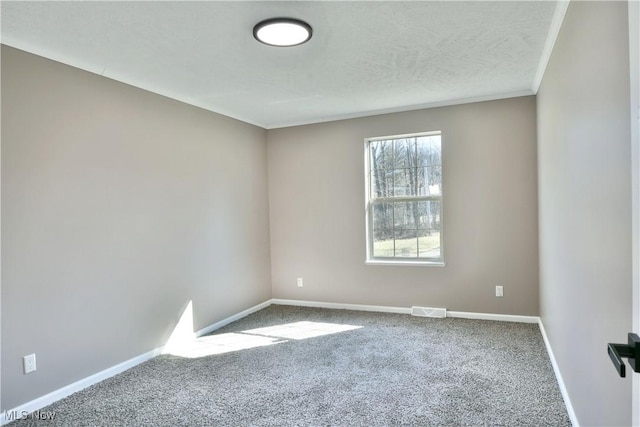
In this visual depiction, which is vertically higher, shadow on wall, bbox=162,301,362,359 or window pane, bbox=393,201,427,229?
window pane, bbox=393,201,427,229

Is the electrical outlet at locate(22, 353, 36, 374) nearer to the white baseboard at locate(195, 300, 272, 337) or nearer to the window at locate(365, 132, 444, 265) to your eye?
the white baseboard at locate(195, 300, 272, 337)

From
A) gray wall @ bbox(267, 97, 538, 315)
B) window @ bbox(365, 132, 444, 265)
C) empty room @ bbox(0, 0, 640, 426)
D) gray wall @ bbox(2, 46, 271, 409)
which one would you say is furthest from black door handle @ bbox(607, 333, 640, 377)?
window @ bbox(365, 132, 444, 265)

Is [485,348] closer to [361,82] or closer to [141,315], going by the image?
[361,82]

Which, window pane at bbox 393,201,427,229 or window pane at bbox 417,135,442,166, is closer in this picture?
window pane at bbox 417,135,442,166

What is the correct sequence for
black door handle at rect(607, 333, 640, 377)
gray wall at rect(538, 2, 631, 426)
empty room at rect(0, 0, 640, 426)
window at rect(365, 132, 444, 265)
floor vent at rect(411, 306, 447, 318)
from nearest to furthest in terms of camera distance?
black door handle at rect(607, 333, 640, 377) < gray wall at rect(538, 2, 631, 426) < empty room at rect(0, 0, 640, 426) < floor vent at rect(411, 306, 447, 318) < window at rect(365, 132, 444, 265)

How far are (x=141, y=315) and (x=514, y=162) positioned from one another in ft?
13.0

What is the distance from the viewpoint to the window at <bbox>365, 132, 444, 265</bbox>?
437cm

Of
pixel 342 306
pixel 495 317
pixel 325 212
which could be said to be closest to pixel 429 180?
pixel 325 212

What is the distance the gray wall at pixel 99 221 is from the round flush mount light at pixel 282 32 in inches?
59.4

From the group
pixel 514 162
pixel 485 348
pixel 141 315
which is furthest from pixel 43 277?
pixel 514 162

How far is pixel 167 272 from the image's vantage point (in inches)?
139

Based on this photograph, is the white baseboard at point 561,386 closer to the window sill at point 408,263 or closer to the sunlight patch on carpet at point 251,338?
the window sill at point 408,263

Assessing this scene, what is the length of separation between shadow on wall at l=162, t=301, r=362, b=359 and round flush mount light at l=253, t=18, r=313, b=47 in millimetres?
2645

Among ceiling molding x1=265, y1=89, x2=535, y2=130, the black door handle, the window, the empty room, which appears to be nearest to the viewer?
the black door handle
